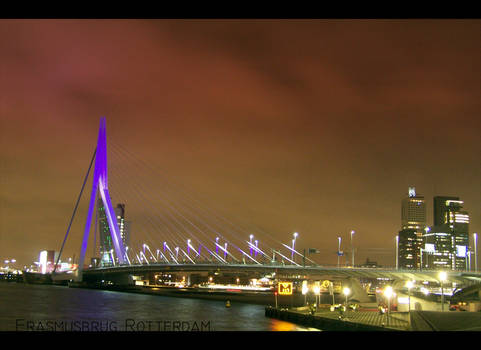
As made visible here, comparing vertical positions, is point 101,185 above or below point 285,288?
above

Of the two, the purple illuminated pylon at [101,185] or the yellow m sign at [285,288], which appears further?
the purple illuminated pylon at [101,185]

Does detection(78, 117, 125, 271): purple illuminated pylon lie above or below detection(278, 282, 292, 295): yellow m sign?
above

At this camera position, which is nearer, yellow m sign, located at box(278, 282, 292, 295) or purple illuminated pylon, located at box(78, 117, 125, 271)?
yellow m sign, located at box(278, 282, 292, 295)

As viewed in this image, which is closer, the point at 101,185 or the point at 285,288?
the point at 285,288

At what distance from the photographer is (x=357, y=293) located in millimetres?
48812

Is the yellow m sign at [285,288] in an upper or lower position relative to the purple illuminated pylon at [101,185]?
lower
